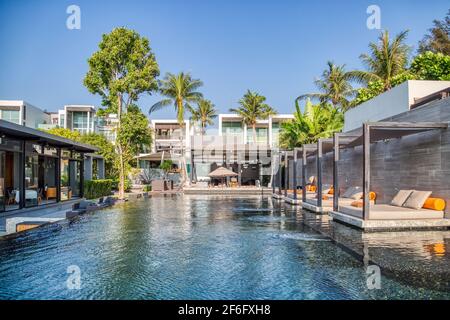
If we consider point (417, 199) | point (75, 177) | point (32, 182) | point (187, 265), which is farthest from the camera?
point (75, 177)

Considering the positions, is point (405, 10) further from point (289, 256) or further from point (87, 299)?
point (87, 299)

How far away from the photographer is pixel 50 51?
14.3m

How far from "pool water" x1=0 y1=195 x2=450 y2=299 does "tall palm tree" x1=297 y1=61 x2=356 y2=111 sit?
28.0 metres

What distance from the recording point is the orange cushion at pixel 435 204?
1081cm

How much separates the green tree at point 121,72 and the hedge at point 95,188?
1729 millimetres

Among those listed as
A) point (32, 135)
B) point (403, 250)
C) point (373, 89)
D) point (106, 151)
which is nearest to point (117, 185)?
point (106, 151)

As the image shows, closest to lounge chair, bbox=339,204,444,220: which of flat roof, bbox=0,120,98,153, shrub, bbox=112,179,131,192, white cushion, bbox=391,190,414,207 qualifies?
white cushion, bbox=391,190,414,207

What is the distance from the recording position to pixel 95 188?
77.0 ft

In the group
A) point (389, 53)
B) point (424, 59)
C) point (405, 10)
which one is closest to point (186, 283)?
point (405, 10)

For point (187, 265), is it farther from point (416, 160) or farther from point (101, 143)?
point (101, 143)

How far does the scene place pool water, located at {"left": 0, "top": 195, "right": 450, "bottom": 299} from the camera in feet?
17.2

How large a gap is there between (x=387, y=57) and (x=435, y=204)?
2308 centimetres

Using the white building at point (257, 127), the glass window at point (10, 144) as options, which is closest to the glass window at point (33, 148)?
the glass window at point (10, 144)

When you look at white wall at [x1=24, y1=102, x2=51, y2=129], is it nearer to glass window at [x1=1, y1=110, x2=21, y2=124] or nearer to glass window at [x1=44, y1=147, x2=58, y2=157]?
glass window at [x1=1, y1=110, x2=21, y2=124]
